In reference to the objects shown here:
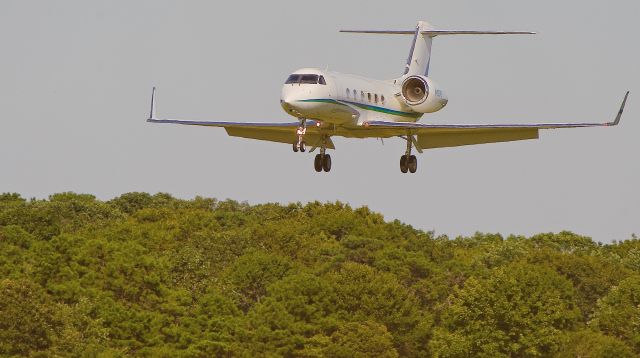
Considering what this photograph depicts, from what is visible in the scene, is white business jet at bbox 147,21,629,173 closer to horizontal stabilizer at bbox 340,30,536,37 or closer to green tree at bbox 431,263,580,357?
horizontal stabilizer at bbox 340,30,536,37

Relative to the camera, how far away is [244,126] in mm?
75375

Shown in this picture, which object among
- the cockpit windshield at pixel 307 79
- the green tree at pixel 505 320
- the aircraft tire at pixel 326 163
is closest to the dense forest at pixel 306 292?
the green tree at pixel 505 320

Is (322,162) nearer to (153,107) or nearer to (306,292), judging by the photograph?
(153,107)

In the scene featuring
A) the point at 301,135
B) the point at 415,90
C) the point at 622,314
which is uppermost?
the point at 415,90

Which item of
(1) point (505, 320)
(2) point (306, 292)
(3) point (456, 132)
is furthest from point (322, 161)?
(2) point (306, 292)

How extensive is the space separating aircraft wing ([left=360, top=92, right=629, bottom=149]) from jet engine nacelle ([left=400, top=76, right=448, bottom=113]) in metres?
1.38

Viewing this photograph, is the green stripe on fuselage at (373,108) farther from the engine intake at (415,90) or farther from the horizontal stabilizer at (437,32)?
the horizontal stabilizer at (437,32)

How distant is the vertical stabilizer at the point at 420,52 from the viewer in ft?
282

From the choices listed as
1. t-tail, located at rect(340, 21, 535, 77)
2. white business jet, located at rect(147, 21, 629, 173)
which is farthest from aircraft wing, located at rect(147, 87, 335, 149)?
t-tail, located at rect(340, 21, 535, 77)

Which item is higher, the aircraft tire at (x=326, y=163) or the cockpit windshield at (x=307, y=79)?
the cockpit windshield at (x=307, y=79)

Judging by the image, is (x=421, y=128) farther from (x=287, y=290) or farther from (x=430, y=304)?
(x=430, y=304)

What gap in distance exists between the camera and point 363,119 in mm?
72812

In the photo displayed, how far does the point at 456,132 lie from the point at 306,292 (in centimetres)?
5395

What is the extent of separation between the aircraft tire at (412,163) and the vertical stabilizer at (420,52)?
9.26m
